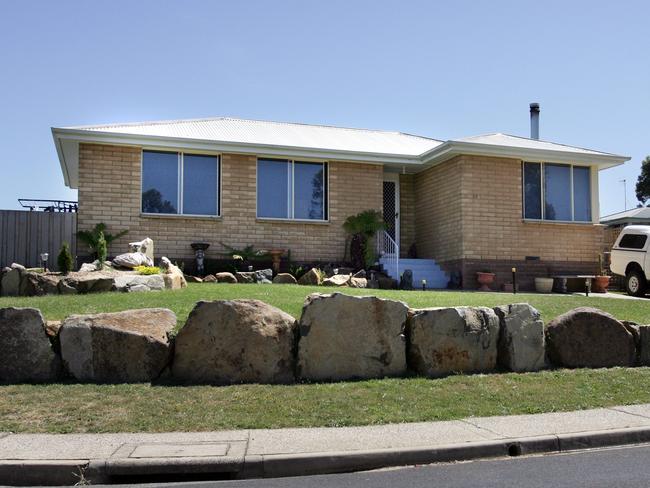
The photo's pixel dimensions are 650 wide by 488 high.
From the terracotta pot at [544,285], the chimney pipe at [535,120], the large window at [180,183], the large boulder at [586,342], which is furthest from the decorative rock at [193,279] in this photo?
the chimney pipe at [535,120]

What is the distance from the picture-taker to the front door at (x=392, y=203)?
70.3ft

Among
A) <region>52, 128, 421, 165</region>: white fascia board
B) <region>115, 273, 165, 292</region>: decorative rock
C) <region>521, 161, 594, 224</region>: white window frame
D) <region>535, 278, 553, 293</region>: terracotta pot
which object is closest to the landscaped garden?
<region>115, 273, 165, 292</region>: decorative rock

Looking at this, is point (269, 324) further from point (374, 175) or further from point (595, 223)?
point (595, 223)

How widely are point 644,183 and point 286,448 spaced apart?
4753 centimetres

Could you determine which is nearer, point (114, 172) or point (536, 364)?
point (536, 364)

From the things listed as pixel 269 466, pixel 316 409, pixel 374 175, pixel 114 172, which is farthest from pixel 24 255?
pixel 269 466

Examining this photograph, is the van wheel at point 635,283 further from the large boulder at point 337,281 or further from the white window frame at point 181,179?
the white window frame at point 181,179

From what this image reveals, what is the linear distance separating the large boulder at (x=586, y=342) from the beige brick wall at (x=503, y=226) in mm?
8873

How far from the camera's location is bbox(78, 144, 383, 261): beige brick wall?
1773 cm

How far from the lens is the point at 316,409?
7434mm

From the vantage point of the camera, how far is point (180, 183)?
1852cm

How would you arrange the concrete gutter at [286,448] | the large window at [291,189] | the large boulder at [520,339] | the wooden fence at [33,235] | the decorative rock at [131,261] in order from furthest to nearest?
the large window at [291,189]
the wooden fence at [33,235]
the decorative rock at [131,261]
the large boulder at [520,339]
the concrete gutter at [286,448]

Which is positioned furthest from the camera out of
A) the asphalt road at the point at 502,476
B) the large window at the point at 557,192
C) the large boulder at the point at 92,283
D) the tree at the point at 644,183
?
the tree at the point at 644,183

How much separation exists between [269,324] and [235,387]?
96 cm
